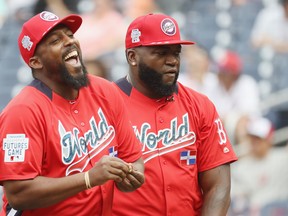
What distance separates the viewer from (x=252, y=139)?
32.0 ft

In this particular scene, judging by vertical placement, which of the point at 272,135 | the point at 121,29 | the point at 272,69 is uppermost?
the point at 121,29

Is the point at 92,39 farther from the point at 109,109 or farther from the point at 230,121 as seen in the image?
the point at 109,109

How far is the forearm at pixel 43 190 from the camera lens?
4477 mm

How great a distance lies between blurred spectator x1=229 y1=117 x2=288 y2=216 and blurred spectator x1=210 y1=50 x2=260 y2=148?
0.59 feet

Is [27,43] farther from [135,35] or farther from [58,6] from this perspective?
[58,6]

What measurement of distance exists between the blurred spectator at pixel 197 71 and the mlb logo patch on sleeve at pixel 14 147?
5.62m

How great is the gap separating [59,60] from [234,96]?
549 cm

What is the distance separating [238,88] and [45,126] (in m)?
5.69

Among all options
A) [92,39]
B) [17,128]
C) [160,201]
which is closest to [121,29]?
[92,39]

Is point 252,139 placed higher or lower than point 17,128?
lower

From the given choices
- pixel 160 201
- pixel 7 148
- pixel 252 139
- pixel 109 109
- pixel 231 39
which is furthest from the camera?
pixel 231 39

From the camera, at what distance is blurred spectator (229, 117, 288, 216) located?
380 inches

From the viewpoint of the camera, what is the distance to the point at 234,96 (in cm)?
1002

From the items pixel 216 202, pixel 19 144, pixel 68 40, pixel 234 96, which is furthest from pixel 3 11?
pixel 19 144
